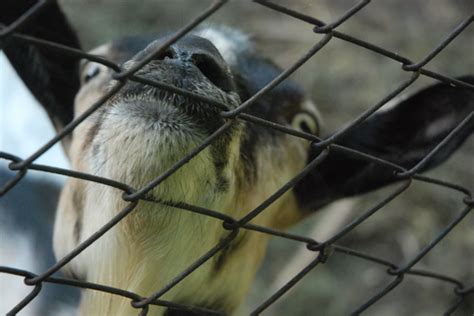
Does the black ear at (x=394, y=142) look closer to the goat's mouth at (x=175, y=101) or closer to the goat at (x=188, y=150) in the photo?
the goat at (x=188, y=150)

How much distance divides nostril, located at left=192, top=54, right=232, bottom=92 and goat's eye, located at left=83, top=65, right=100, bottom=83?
1050 mm

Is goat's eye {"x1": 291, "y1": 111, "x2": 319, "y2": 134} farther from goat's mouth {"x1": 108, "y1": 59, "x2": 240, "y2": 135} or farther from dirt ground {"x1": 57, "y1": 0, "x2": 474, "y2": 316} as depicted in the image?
dirt ground {"x1": 57, "y1": 0, "x2": 474, "y2": 316}

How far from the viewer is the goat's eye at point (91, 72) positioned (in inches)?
124

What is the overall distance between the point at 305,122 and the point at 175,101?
1517mm

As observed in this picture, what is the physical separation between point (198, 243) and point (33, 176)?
167cm

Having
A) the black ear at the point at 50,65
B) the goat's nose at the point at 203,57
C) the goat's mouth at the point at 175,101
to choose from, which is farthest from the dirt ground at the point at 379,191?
the goat's mouth at the point at 175,101

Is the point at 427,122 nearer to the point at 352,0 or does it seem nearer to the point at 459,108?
the point at 459,108

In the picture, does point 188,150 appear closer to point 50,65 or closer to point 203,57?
point 203,57

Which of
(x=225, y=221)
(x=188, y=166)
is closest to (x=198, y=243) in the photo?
(x=188, y=166)

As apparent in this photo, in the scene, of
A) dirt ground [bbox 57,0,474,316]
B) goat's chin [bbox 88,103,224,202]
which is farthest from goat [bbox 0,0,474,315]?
dirt ground [bbox 57,0,474,316]

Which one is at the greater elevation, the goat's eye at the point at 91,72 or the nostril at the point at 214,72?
the goat's eye at the point at 91,72

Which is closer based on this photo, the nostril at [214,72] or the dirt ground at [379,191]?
the nostril at [214,72]

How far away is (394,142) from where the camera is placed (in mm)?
3455

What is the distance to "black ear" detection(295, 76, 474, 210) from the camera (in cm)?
323
